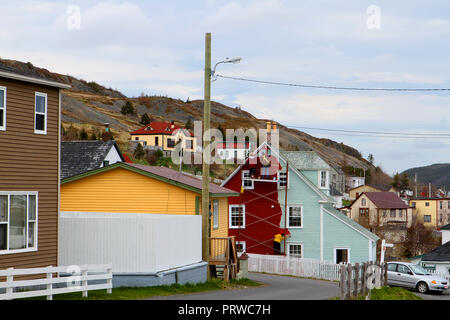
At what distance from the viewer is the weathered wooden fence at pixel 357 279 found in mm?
21328

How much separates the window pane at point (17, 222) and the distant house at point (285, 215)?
86.6 feet

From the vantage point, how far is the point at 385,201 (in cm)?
11238

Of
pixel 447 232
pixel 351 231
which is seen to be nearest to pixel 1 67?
pixel 351 231

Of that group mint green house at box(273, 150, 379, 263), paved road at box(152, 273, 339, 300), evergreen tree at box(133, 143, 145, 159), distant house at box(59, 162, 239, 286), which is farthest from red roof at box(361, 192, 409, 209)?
paved road at box(152, 273, 339, 300)

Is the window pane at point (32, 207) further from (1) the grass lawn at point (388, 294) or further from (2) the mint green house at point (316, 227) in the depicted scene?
(2) the mint green house at point (316, 227)

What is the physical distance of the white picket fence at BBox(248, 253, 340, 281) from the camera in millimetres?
37416

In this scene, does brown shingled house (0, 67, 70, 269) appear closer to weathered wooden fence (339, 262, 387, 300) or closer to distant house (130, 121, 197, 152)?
weathered wooden fence (339, 262, 387, 300)

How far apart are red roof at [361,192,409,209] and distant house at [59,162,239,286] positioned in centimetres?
8021

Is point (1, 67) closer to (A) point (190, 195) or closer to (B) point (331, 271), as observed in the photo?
(A) point (190, 195)

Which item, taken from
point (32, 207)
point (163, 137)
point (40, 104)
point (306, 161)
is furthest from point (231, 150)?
point (32, 207)

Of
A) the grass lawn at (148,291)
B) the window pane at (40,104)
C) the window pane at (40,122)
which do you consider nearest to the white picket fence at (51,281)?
the grass lawn at (148,291)

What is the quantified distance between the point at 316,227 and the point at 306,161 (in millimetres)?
5524

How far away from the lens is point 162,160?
98.9 m
